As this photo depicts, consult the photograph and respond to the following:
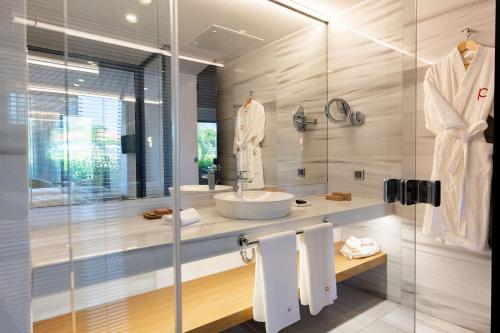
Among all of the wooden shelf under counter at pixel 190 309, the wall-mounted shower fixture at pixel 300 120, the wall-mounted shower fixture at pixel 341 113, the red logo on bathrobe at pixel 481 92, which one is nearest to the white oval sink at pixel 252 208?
the wooden shelf under counter at pixel 190 309

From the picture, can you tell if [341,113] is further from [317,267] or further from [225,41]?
[317,267]

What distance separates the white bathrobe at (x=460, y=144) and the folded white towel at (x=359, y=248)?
22.9 inches

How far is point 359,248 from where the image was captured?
240 centimetres

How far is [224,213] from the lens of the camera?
5.77ft

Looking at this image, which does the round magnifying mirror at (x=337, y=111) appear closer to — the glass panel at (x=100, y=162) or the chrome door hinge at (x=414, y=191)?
the chrome door hinge at (x=414, y=191)

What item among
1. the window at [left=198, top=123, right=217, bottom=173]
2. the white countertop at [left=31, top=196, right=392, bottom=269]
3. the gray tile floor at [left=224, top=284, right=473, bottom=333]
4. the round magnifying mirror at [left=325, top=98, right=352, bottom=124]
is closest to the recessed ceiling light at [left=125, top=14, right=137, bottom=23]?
the white countertop at [left=31, top=196, right=392, bottom=269]

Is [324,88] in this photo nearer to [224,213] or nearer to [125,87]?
[224,213]

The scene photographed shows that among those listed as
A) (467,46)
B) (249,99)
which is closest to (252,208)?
(249,99)

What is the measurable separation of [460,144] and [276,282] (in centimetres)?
143

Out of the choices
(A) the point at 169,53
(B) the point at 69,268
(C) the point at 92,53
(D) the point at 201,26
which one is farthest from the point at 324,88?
(B) the point at 69,268

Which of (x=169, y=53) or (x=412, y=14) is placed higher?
(x=412, y=14)

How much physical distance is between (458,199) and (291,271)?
1.13 meters

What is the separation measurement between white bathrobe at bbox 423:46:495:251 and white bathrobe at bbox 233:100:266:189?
3.82ft

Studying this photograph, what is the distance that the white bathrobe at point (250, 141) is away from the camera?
218cm
